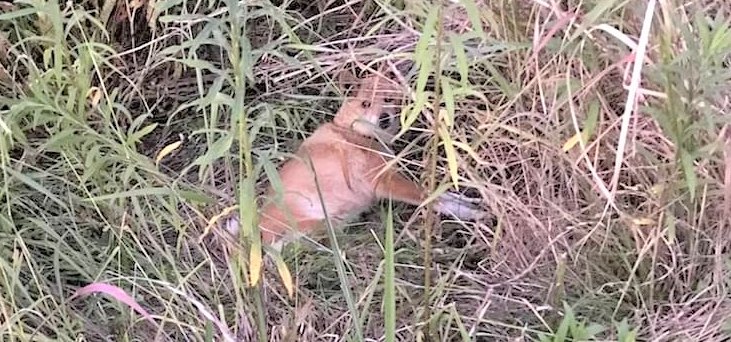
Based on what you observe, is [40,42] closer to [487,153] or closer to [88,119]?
[88,119]

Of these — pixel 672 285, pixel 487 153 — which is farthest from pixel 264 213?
pixel 672 285

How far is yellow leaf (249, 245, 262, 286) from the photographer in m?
1.40

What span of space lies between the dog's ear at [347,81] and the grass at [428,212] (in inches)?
1.1

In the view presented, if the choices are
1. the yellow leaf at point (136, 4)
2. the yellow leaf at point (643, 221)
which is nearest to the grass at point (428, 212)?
the yellow leaf at point (643, 221)

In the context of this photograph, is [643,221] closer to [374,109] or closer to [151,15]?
[374,109]

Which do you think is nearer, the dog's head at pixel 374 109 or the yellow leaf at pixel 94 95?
the yellow leaf at pixel 94 95

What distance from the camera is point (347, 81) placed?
1956 millimetres

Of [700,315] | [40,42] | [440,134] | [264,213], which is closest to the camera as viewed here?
[440,134]

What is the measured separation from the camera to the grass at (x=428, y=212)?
154 centimetres

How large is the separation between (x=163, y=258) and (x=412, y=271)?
407 millimetres

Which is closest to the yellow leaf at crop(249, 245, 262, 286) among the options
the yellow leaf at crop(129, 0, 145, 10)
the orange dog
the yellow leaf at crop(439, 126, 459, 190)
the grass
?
the grass

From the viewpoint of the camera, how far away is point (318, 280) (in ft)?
5.82

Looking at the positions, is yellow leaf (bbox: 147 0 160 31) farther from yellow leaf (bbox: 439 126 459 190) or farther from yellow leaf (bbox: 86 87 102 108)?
yellow leaf (bbox: 439 126 459 190)

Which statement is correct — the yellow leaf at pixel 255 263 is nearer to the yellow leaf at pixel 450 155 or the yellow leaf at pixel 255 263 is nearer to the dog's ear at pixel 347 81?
the yellow leaf at pixel 450 155
